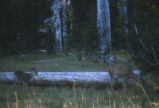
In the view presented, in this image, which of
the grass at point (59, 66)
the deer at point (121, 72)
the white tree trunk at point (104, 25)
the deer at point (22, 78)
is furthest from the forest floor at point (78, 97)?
the white tree trunk at point (104, 25)

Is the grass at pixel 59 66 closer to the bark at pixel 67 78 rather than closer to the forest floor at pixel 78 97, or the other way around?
the bark at pixel 67 78

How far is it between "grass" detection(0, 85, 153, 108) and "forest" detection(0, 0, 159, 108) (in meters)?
0.03

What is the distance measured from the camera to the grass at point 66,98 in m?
5.28

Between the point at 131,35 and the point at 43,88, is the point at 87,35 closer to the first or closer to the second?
the point at 43,88

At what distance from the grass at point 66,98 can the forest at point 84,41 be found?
3cm

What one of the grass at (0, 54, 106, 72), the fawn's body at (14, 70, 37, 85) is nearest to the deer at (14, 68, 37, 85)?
the fawn's body at (14, 70, 37, 85)

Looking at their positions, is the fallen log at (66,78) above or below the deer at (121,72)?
below

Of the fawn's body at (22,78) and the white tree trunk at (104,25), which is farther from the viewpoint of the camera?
the white tree trunk at (104,25)

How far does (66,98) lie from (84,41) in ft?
24.8

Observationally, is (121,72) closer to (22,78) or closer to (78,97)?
(78,97)

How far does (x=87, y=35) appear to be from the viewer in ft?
43.5

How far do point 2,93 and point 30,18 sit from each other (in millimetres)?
20939

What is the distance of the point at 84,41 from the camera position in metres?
13.4

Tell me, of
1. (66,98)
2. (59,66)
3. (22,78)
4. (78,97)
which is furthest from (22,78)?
(59,66)
